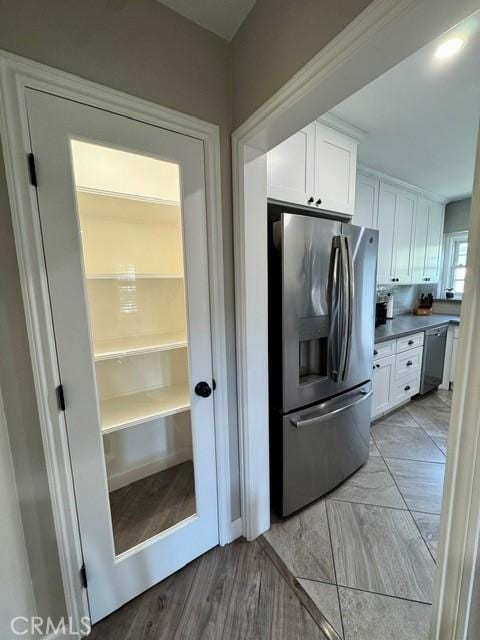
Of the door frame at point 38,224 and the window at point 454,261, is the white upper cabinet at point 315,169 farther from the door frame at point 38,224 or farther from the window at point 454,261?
the window at point 454,261

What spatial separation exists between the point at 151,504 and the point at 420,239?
421 cm

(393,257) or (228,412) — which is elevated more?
(393,257)

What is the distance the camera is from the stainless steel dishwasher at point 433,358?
3.22 meters

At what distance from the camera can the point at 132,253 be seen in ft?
4.06

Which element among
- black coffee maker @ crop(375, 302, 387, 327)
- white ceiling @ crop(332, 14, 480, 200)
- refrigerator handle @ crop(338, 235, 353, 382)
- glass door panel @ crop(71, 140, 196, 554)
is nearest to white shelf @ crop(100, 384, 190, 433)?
glass door panel @ crop(71, 140, 196, 554)

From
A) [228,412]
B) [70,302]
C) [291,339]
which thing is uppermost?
[70,302]

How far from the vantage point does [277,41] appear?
101cm

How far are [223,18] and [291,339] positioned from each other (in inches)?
59.7

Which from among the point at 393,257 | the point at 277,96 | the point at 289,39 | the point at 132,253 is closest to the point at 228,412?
the point at 132,253

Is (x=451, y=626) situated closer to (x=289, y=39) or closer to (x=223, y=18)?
(x=289, y=39)

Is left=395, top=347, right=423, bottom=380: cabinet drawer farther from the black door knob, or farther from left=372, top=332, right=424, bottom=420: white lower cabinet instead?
the black door knob

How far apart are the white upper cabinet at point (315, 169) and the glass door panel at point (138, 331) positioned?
2.09 ft

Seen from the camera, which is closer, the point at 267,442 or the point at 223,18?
the point at 223,18

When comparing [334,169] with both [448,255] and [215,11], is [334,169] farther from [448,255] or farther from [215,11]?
[448,255]
